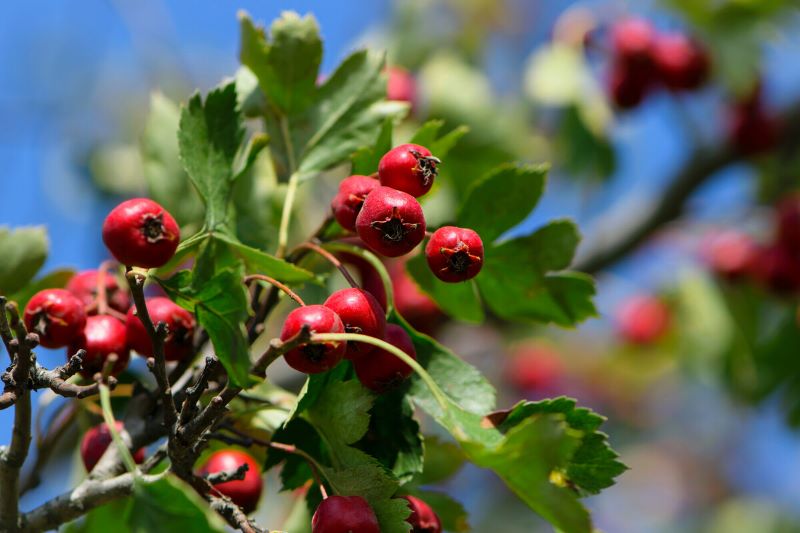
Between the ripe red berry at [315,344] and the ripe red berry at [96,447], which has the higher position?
the ripe red berry at [315,344]

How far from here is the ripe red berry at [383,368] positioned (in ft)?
4.73

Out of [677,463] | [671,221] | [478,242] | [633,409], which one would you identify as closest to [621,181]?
[671,221]

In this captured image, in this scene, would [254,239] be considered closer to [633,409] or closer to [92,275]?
[92,275]

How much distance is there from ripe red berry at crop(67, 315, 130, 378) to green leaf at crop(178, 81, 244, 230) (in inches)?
9.2

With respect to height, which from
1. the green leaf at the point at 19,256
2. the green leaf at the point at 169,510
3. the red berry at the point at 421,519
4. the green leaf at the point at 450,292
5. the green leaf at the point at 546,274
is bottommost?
the green leaf at the point at 169,510

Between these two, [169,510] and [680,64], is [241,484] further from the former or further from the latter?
[680,64]

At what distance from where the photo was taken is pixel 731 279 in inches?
169

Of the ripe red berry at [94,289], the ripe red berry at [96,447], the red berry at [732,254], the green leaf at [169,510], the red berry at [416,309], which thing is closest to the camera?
the green leaf at [169,510]

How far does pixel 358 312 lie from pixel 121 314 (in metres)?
0.55

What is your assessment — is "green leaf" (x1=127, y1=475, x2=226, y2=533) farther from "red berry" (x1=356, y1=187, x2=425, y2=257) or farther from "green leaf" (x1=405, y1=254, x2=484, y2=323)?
"green leaf" (x1=405, y1=254, x2=484, y2=323)

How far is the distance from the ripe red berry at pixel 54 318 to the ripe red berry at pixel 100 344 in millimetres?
18

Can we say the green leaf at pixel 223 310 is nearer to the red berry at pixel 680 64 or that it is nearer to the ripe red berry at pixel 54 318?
the ripe red berry at pixel 54 318

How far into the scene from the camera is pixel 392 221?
138cm

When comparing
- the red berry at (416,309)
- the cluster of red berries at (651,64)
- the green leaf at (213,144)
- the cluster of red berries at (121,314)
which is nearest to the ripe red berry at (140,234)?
the cluster of red berries at (121,314)
